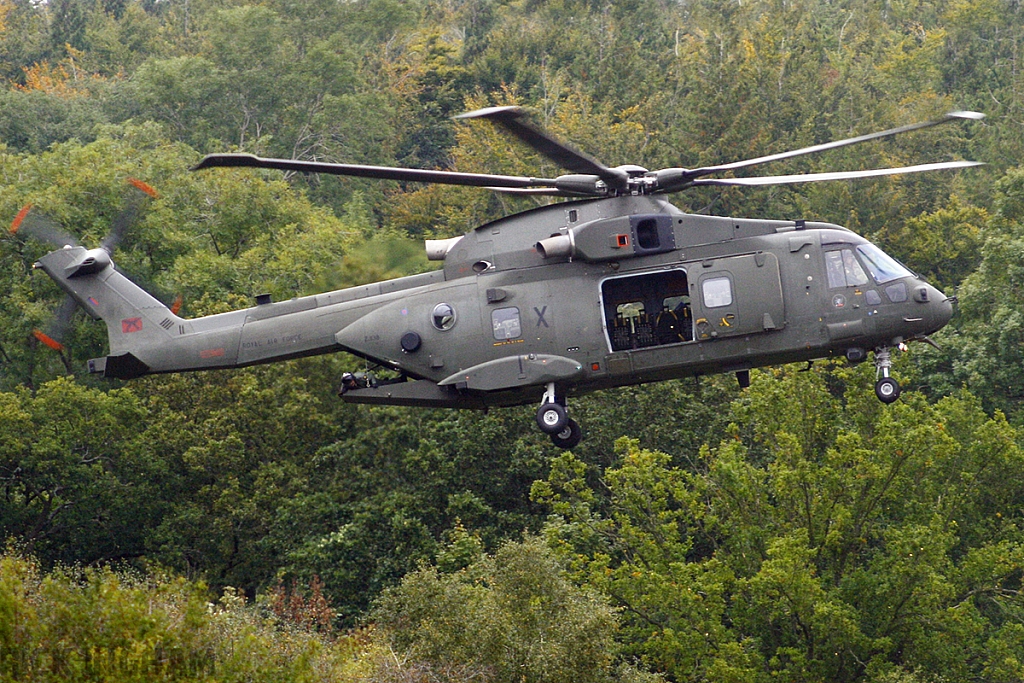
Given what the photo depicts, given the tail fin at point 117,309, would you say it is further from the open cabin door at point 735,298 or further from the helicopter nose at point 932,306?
the helicopter nose at point 932,306

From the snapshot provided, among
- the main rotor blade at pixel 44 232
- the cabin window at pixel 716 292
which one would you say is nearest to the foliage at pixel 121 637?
the main rotor blade at pixel 44 232

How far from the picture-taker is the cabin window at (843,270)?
2120 cm

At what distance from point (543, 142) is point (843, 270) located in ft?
17.3

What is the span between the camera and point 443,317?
71.4 feet

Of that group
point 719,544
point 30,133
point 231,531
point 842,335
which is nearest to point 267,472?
point 231,531

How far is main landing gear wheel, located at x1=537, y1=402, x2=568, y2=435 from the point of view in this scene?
21359mm

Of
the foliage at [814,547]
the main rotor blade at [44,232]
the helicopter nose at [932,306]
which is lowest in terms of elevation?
the foliage at [814,547]

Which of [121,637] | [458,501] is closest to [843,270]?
[121,637]

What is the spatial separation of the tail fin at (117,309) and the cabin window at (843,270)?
9352 millimetres

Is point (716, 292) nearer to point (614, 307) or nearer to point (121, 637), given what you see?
point (614, 307)

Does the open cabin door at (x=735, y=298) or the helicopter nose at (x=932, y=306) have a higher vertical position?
the open cabin door at (x=735, y=298)

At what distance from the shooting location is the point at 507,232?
21922 millimetres

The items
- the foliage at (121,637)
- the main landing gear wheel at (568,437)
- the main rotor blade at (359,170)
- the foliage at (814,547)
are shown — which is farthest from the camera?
the foliage at (814,547)

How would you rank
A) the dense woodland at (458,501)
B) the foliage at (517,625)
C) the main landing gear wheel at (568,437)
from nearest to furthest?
the main landing gear wheel at (568,437), the foliage at (517,625), the dense woodland at (458,501)
